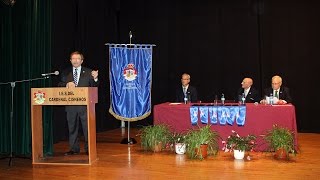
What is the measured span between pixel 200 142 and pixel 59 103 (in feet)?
6.27

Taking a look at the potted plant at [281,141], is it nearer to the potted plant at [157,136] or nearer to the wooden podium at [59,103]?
the potted plant at [157,136]

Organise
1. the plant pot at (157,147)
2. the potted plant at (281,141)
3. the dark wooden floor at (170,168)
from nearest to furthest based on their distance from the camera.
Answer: the dark wooden floor at (170,168)
the potted plant at (281,141)
the plant pot at (157,147)

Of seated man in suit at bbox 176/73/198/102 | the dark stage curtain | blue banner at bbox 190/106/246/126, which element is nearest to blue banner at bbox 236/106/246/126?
blue banner at bbox 190/106/246/126

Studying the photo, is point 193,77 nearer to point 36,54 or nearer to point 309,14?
point 309,14

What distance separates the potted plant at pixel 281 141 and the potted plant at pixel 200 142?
2.56ft

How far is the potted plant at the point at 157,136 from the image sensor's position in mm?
5555

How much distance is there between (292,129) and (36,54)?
382 cm

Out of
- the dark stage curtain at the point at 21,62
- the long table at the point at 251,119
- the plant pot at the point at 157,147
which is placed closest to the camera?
the long table at the point at 251,119

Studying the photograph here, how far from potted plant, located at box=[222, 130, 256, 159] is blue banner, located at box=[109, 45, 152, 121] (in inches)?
76.0

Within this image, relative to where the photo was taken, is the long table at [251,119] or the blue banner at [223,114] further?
the blue banner at [223,114]

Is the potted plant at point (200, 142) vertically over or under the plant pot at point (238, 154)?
over

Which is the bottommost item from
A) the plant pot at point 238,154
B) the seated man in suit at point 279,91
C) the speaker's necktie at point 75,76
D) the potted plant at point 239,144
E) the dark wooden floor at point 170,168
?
the dark wooden floor at point 170,168

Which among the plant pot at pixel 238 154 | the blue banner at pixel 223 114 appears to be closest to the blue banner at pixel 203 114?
the blue banner at pixel 223 114

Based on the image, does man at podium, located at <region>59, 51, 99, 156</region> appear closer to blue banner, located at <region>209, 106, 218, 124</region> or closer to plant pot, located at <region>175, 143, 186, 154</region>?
plant pot, located at <region>175, 143, 186, 154</region>
